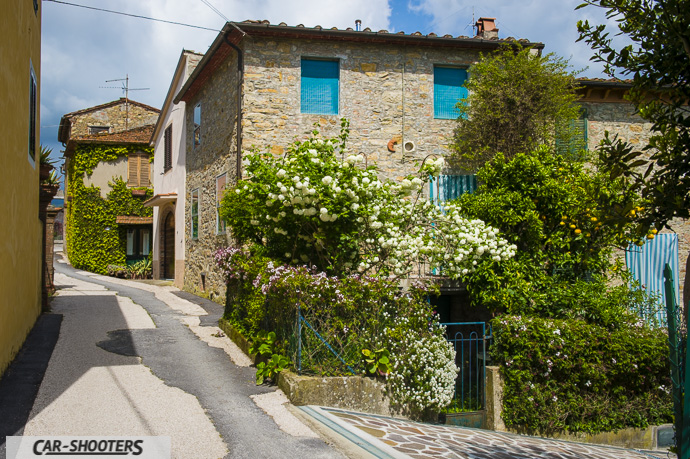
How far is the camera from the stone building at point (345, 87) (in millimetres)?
12203

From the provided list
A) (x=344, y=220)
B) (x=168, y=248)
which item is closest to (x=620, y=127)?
(x=344, y=220)

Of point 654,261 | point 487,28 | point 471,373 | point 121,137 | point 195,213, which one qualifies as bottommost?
point 471,373

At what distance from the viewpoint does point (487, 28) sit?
1373 cm

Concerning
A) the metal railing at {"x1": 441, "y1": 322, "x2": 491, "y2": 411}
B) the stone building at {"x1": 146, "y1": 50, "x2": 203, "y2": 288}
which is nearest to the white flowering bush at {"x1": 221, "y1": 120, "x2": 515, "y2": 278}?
the metal railing at {"x1": 441, "y1": 322, "x2": 491, "y2": 411}

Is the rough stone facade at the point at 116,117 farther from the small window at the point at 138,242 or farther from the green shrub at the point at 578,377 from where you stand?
the green shrub at the point at 578,377

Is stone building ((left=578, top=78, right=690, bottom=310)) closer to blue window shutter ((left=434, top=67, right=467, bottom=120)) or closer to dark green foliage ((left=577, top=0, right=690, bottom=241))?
blue window shutter ((left=434, top=67, right=467, bottom=120))

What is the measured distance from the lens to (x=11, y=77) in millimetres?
6582

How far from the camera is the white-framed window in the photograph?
16.7m

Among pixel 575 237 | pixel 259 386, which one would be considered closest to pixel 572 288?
pixel 575 237

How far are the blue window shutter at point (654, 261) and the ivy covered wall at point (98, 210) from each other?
1962 centimetres

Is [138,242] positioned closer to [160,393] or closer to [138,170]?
[138,170]

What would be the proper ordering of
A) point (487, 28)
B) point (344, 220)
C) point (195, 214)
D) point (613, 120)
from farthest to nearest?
point (195, 214) → point (613, 120) → point (487, 28) → point (344, 220)

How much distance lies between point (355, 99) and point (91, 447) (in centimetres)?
942

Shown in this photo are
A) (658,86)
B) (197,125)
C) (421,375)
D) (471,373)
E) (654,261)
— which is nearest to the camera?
(658,86)
